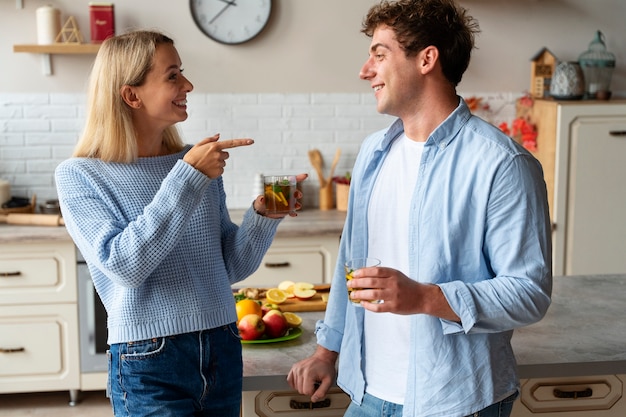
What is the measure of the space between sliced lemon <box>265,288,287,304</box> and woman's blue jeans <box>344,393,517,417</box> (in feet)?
2.44

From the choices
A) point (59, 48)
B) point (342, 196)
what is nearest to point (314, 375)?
point (342, 196)

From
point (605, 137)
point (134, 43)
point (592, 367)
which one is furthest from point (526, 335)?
point (605, 137)

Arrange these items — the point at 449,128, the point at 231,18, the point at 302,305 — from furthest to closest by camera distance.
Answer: the point at 231,18, the point at 302,305, the point at 449,128

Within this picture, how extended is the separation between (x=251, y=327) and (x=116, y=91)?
0.74m

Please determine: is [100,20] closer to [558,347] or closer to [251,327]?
[251,327]

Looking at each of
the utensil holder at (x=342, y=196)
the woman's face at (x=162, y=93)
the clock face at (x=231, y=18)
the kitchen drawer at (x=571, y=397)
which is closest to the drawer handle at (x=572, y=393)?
the kitchen drawer at (x=571, y=397)

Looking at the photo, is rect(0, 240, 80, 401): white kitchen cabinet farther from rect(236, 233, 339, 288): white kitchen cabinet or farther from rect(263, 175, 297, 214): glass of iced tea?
rect(263, 175, 297, 214): glass of iced tea

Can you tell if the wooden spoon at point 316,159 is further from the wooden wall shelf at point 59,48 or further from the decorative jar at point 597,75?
the decorative jar at point 597,75

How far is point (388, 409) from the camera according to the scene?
1924 mm

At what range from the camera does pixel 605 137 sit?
4.59m

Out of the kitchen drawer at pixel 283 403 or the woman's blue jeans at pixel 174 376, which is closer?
the woman's blue jeans at pixel 174 376

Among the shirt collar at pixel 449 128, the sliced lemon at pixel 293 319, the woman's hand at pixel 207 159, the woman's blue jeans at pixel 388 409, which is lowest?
the woman's blue jeans at pixel 388 409

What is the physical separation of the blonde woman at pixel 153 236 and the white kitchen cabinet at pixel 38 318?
2222mm

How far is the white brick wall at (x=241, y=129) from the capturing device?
4.81 metres
